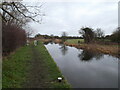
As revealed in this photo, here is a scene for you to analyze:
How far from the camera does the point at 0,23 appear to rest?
37.1 ft

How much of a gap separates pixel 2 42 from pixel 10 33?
4.37ft

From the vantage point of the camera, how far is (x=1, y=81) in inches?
251

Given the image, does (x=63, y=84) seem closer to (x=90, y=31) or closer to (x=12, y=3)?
(x=12, y=3)

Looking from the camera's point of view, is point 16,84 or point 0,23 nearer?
point 16,84

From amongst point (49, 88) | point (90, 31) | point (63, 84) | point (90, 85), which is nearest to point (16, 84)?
point (49, 88)

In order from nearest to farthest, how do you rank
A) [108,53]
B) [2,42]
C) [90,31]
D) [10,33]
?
[2,42], [10,33], [108,53], [90,31]

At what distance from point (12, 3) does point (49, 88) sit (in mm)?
6797

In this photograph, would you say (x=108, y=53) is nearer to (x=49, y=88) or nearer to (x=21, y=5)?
(x=21, y=5)

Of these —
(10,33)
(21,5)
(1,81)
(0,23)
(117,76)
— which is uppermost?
(21,5)

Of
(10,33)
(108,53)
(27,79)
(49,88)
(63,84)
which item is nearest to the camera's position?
(49,88)

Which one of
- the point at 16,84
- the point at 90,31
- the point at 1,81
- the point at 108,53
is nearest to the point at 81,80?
the point at 16,84

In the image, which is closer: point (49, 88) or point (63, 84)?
point (49, 88)

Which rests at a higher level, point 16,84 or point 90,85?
point 16,84

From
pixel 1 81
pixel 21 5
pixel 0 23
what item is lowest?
pixel 1 81
